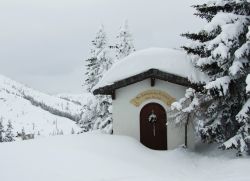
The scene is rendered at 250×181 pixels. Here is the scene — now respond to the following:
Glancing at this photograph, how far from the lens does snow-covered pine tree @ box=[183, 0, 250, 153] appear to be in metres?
15.8

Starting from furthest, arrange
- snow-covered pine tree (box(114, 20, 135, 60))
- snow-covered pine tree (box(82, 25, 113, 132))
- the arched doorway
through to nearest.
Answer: snow-covered pine tree (box(114, 20, 135, 60)) < snow-covered pine tree (box(82, 25, 113, 132)) < the arched doorway

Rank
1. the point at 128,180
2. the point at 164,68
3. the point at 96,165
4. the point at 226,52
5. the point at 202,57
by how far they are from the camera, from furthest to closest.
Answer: the point at 164,68, the point at 202,57, the point at 226,52, the point at 96,165, the point at 128,180

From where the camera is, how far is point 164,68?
20391 millimetres

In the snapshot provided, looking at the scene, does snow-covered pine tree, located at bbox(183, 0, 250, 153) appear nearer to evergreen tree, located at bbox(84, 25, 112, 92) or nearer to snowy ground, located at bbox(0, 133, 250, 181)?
snowy ground, located at bbox(0, 133, 250, 181)

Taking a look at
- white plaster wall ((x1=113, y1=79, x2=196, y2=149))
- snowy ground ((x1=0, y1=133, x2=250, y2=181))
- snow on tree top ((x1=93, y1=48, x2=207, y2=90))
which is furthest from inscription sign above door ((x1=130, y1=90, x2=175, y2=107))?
snowy ground ((x1=0, y1=133, x2=250, y2=181))

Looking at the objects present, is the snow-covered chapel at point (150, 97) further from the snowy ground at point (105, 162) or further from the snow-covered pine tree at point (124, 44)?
the snow-covered pine tree at point (124, 44)

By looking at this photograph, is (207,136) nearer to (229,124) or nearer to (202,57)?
(229,124)

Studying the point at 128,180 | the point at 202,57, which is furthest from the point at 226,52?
the point at 128,180

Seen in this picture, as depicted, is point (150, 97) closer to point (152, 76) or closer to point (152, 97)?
point (152, 97)

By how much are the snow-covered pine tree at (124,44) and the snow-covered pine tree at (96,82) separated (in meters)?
0.91

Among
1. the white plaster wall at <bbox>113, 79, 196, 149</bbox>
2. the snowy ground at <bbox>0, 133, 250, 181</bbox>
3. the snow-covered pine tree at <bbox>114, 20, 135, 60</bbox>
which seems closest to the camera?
the snowy ground at <bbox>0, 133, 250, 181</bbox>

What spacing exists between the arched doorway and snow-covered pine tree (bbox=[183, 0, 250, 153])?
2.73 meters

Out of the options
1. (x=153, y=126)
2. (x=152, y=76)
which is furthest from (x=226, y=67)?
(x=153, y=126)

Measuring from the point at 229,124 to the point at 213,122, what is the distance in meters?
0.64
